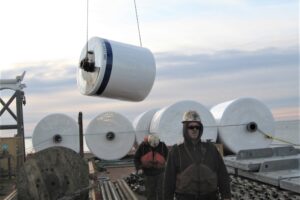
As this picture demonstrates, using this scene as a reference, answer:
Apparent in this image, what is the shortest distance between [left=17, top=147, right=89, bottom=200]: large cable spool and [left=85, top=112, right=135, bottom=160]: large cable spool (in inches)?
470

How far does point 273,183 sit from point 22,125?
1171 cm

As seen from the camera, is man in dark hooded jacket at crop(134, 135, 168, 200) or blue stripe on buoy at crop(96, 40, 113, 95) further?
man in dark hooded jacket at crop(134, 135, 168, 200)

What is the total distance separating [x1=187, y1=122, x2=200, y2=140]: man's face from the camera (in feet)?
14.9

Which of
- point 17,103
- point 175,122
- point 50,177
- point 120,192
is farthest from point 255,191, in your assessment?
point 17,103

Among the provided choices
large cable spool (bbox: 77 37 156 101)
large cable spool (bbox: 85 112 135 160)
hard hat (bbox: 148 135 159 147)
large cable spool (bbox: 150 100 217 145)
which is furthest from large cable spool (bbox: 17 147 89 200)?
large cable spool (bbox: 85 112 135 160)

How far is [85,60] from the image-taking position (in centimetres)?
776

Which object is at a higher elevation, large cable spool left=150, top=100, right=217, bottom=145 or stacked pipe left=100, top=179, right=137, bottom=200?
large cable spool left=150, top=100, right=217, bottom=145

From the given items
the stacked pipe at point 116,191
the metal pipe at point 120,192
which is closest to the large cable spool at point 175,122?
the stacked pipe at point 116,191

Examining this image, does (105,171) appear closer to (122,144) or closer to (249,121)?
(122,144)

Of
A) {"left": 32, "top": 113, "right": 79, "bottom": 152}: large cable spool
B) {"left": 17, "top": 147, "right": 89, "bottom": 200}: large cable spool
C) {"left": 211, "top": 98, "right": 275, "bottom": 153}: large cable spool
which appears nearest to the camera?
{"left": 17, "top": 147, "right": 89, "bottom": 200}: large cable spool

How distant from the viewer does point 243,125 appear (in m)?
17.2

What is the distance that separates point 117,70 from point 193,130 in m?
3.09

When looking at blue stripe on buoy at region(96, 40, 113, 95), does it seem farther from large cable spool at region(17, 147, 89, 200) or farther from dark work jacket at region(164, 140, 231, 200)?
dark work jacket at region(164, 140, 231, 200)

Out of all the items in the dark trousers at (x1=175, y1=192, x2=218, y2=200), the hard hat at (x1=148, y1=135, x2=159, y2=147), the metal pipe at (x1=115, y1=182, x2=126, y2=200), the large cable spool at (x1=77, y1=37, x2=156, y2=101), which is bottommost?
the metal pipe at (x1=115, y1=182, x2=126, y2=200)
